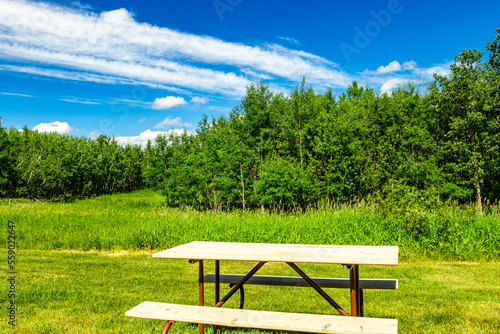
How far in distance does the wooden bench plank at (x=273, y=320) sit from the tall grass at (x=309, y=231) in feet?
19.3

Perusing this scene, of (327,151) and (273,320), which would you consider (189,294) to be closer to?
(273,320)

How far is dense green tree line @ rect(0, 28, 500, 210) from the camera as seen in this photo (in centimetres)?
2255

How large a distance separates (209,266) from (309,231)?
9.30 feet

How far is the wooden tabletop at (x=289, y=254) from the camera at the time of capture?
10.2 ft

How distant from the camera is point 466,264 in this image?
759 cm

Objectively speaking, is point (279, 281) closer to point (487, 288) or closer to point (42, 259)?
point (487, 288)

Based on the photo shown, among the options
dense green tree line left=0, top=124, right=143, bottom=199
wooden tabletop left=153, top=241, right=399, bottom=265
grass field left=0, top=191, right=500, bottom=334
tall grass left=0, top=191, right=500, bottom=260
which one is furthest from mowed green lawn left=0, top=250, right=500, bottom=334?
dense green tree line left=0, top=124, right=143, bottom=199

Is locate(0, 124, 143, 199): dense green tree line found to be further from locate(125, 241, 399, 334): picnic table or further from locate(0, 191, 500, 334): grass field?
locate(125, 241, 399, 334): picnic table

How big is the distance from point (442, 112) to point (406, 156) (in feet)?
14.6

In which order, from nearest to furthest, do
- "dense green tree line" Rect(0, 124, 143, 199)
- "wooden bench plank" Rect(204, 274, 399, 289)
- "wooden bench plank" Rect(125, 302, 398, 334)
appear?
"wooden bench plank" Rect(125, 302, 398, 334) < "wooden bench plank" Rect(204, 274, 399, 289) < "dense green tree line" Rect(0, 124, 143, 199)

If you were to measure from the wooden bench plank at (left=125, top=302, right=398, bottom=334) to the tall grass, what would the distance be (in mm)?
5895

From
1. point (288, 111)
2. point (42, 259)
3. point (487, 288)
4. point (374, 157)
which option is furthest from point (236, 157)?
point (487, 288)

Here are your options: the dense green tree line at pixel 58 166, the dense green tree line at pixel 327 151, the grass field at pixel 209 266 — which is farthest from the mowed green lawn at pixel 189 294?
the dense green tree line at pixel 58 166

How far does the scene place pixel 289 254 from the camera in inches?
135
